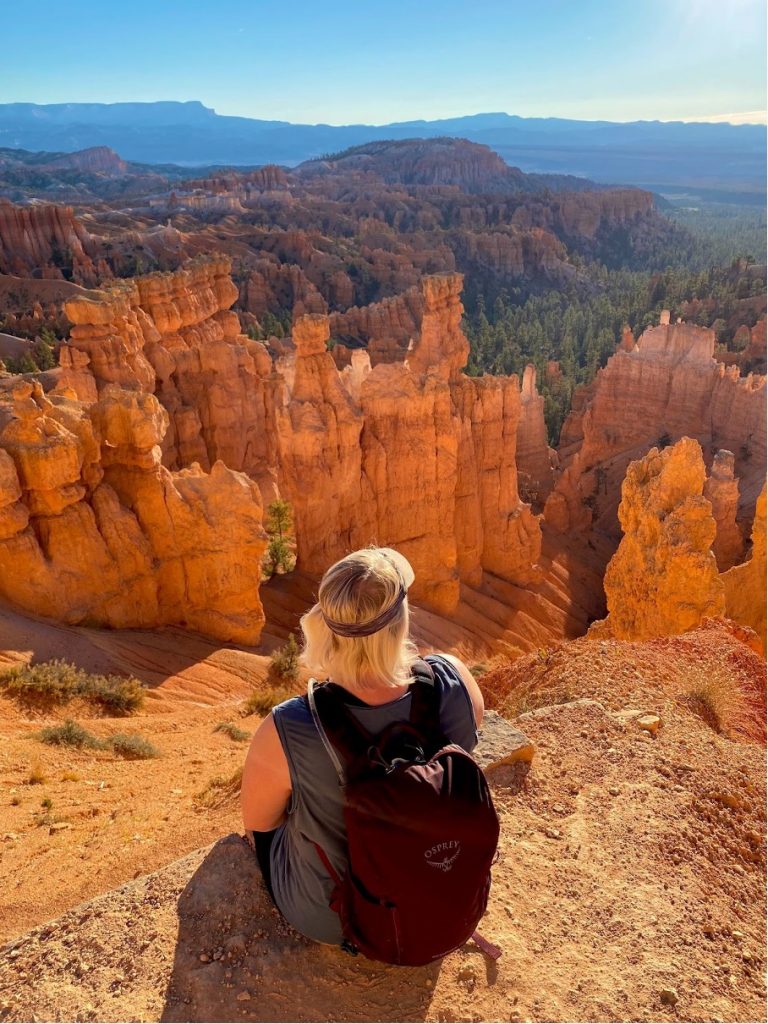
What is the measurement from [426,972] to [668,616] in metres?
11.4

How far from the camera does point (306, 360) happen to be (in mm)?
16203

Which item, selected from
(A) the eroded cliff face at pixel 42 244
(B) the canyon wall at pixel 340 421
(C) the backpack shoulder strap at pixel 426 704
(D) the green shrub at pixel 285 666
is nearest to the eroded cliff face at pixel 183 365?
(B) the canyon wall at pixel 340 421

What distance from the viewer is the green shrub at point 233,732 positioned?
26.2ft

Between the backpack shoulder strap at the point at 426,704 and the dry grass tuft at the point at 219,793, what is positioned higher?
the backpack shoulder strap at the point at 426,704

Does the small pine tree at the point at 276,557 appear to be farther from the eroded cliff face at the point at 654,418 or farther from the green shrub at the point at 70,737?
the eroded cliff face at the point at 654,418

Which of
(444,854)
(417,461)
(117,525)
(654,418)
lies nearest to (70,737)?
(117,525)

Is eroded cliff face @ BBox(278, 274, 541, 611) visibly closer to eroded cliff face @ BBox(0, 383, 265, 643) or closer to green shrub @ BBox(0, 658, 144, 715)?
eroded cliff face @ BBox(0, 383, 265, 643)

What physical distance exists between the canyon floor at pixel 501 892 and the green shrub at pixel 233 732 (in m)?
0.92

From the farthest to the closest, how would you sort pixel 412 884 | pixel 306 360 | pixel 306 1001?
1. pixel 306 360
2. pixel 306 1001
3. pixel 412 884

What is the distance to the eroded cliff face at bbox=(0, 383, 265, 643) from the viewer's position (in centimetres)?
1043

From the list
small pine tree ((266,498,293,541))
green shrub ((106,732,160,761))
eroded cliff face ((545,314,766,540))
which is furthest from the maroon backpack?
eroded cliff face ((545,314,766,540))

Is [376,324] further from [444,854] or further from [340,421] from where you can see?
[444,854]

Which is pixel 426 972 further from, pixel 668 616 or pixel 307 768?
pixel 668 616

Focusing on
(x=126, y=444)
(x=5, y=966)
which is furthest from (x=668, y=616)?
(x=5, y=966)
